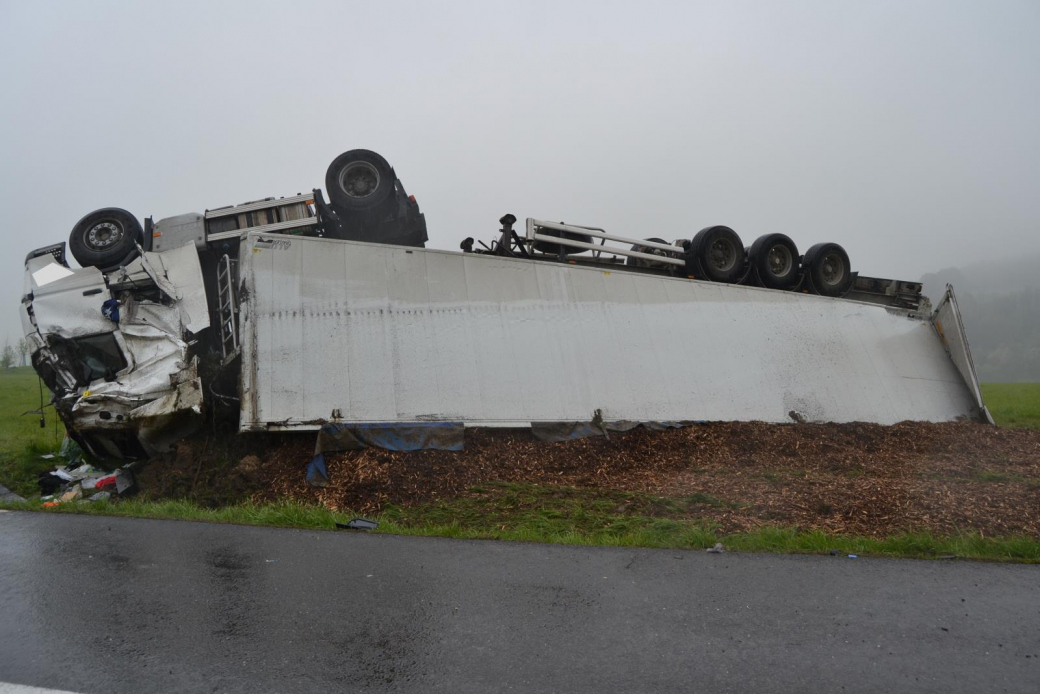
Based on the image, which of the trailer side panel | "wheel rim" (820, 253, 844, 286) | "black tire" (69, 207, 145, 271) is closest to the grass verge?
the trailer side panel

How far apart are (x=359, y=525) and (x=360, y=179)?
22.8 ft

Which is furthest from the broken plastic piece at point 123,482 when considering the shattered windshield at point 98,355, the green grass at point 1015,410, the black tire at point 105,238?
the green grass at point 1015,410

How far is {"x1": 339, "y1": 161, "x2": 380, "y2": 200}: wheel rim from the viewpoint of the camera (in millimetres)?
11375

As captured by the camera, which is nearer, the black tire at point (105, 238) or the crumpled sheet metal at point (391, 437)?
the crumpled sheet metal at point (391, 437)

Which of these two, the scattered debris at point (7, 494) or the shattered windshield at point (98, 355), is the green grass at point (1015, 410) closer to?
the shattered windshield at point (98, 355)

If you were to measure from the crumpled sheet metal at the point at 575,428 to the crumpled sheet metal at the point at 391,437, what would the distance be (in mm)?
1048

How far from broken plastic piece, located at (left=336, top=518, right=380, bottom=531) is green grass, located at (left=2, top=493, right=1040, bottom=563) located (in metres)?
0.09

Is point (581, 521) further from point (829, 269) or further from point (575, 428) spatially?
point (829, 269)

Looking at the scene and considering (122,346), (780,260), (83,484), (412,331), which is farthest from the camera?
(780,260)

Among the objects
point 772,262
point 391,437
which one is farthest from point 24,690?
point 772,262

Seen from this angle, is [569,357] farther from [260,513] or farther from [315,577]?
[315,577]

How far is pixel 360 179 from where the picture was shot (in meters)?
11.4

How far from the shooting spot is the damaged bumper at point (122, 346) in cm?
823

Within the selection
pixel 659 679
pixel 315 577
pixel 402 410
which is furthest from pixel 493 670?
pixel 402 410
